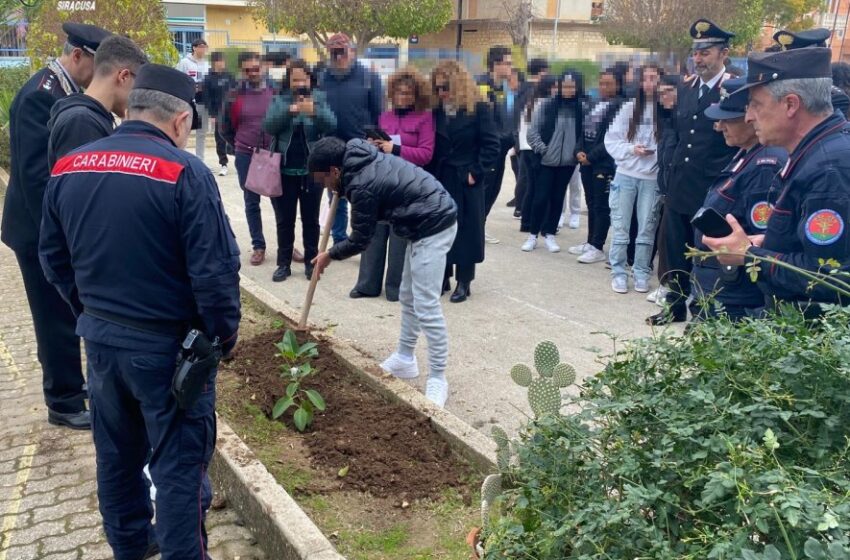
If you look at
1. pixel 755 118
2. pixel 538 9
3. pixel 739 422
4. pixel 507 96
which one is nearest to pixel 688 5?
pixel 538 9

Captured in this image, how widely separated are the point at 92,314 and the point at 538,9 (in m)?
37.3

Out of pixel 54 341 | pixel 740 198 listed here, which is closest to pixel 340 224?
pixel 54 341

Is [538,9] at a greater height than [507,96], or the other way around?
[538,9]

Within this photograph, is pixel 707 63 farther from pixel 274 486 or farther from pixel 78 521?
pixel 78 521

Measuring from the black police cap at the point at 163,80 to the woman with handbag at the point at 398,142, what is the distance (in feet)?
11.2

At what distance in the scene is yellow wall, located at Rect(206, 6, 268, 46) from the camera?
34.7m

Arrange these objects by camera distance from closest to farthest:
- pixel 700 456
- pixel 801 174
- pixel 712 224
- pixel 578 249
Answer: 1. pixel 700 456
2. pixel 801 174
3. pixel 712 224
4. pixel 578 249

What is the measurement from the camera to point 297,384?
4.21 m

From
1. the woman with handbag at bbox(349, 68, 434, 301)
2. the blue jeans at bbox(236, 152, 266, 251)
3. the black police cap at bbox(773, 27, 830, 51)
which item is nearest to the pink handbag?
the blue jeans at bbox(236, 152, 266, 251)

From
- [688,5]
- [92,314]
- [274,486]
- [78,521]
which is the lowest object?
[78,521]

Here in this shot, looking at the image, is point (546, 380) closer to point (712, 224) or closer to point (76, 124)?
point (712, 224)

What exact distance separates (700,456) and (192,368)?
1.74 m

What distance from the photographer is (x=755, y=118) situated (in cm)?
302

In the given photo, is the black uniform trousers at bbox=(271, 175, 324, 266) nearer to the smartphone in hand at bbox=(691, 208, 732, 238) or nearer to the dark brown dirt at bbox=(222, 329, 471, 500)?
the dark brown dirt at bbox=(222, 329, 471, 500)
